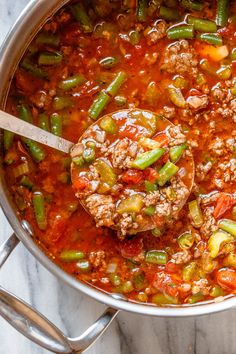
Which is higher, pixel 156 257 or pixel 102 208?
pixel 102 208

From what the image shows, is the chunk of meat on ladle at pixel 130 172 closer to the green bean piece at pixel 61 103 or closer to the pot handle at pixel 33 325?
the green bean piece at pixel 61 103

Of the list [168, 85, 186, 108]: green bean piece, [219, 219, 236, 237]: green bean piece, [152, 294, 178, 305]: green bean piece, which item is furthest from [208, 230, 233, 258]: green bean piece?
[168, 85, 186, 108]: green bean piece

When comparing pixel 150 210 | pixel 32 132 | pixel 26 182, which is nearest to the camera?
pixel 32 132

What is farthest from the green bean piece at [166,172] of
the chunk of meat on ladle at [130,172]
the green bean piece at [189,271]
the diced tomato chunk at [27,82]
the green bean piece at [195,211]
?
the diced tomato chunk at [27,82]

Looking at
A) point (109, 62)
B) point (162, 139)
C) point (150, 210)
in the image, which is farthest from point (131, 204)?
point (109, 62)

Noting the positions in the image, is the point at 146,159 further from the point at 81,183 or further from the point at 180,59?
the point at 180,59

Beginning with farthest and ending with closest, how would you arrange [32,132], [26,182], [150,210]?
[26,182] < [150,210] < [32,132]
